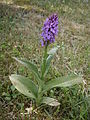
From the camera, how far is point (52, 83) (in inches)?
79.2

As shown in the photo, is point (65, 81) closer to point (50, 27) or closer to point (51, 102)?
point (51, 102)

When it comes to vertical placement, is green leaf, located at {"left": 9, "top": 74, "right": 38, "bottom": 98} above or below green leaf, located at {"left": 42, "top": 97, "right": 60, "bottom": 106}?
above

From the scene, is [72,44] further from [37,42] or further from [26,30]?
[26,30]

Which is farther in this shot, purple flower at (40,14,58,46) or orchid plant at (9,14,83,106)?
orchid plant at (9,14,83,106)

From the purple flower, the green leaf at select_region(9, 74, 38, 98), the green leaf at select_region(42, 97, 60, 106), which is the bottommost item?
the green leaf at select_region(42, 97, 60, 106)

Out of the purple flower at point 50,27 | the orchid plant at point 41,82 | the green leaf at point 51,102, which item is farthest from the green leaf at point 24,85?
the purple flower at point 50,27

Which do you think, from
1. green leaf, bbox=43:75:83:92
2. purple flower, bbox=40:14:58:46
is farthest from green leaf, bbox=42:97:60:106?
purple flower, bbox=40:14:58:46

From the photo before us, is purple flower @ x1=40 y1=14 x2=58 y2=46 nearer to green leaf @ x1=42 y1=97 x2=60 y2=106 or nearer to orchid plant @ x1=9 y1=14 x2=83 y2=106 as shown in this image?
orchid plant @ x1=9 y1=14 x2=83 y2=106

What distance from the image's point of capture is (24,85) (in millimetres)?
2045

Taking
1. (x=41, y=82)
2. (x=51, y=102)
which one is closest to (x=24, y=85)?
(x=41, y=82)

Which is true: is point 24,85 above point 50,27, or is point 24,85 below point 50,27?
below

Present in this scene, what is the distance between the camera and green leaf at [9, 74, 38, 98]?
1988 millimetres

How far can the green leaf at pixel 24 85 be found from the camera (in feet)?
6.52

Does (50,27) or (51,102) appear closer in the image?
(50,27)
